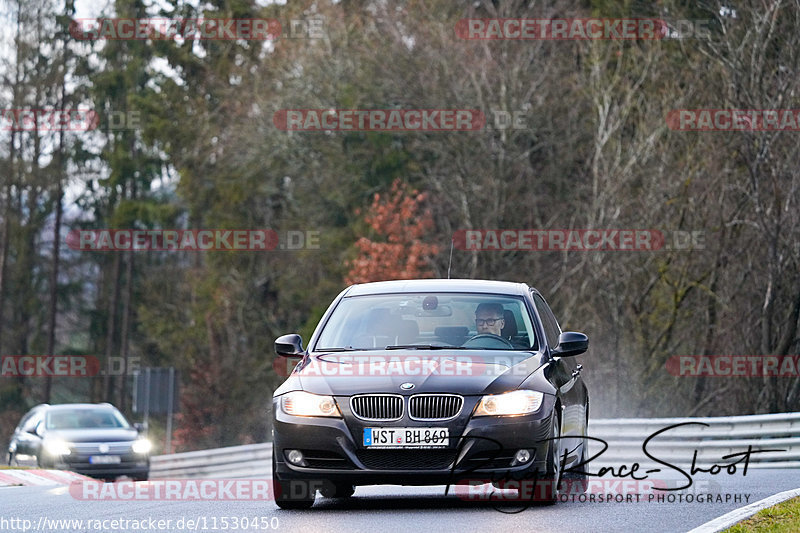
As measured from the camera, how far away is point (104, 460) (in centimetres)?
2589

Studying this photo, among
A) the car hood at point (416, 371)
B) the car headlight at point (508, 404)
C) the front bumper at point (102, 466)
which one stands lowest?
the front bumper at point (102, 466)

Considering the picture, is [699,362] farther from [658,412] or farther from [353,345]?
[353,345]

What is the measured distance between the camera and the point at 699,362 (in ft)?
114

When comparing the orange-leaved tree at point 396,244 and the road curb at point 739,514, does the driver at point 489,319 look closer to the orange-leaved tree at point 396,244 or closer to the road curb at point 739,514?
the road curb at point 739,514

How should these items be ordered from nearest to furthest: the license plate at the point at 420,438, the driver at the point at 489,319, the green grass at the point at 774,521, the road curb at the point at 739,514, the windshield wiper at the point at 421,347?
the road curb at the point at 739,514, the green grass at the point at 774,521, the license plate at the point at 420,438, the windshield wiper at the point at 421,347, the driver at the point at 489,319

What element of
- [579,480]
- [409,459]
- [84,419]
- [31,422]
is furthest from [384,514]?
[31,422]

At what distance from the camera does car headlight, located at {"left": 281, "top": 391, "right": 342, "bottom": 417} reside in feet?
34.3

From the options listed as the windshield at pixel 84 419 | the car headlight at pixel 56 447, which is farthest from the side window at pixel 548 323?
the windshield at pixel 84 419

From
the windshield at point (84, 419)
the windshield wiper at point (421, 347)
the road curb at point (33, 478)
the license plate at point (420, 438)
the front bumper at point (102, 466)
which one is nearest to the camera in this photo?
the license plate at point (420, 438)

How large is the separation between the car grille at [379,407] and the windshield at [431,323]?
0.95 metres

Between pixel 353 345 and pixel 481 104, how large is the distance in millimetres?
27265

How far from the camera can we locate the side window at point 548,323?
1205cm

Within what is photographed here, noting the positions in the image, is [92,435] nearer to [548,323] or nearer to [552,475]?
[548,323]

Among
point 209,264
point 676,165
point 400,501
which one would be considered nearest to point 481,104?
point 676,165
